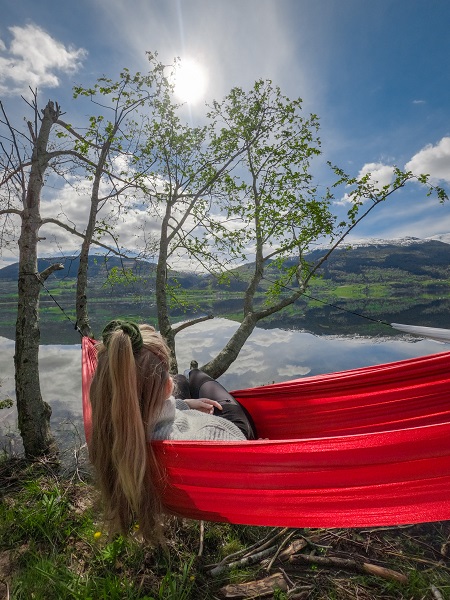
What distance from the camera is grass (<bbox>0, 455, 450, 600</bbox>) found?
1.49 m

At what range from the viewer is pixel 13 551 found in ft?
5.78

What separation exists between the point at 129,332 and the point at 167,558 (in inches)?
50.0

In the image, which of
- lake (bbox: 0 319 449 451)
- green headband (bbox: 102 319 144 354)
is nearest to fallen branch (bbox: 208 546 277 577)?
green headband (bbox: 102 319 144 354)

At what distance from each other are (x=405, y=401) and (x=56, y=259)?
3378 millimetres

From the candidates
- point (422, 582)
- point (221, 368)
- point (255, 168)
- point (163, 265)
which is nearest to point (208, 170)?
point (255, 168)

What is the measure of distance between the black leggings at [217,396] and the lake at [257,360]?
397cm

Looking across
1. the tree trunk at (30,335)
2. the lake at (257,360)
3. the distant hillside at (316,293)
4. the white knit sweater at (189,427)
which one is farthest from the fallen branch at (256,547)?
the lake at (257,360)

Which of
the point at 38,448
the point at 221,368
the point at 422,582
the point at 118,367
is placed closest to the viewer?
the point at 118,367

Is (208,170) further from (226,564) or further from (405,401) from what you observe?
(226,564)

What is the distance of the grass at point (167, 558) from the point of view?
1.49 m

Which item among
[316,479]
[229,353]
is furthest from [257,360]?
[316,479]

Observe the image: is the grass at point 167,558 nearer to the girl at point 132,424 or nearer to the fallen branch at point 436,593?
the fallen branch at point 436,593

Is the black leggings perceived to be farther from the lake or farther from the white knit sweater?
the lake

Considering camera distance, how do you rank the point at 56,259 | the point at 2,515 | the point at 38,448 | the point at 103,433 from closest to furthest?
1. the point at 103,433
2. the point at 2,515
3. the point at 38,448
4. the point at 56,259
